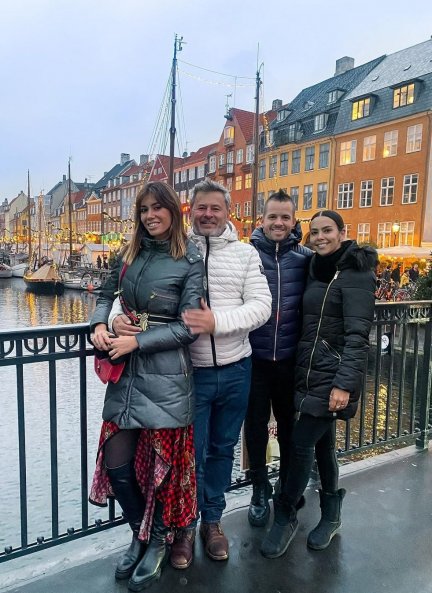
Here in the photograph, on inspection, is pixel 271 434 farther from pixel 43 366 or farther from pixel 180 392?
pixel 43 366

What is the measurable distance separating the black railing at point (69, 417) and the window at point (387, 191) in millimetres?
19461

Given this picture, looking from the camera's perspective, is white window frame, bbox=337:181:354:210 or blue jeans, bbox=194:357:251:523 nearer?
blue jeans, bbox=194:357:251:523

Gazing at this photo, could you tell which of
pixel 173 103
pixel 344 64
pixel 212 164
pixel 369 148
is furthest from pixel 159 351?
pixel 212 164

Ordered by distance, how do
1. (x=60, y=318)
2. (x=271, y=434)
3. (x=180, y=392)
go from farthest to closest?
1. (x=60, y=318)
2. (x=271, y=434)
3. (x=180, y=392)

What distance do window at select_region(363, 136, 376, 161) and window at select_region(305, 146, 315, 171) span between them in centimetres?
471

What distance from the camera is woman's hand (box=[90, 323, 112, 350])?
→ 88.2 inches

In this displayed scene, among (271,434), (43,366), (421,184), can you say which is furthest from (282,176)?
(271,434)

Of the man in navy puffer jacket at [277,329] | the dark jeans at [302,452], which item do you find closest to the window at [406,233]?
the man in navy puffer jacket at [277,329]

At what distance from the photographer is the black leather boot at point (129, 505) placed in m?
2.32

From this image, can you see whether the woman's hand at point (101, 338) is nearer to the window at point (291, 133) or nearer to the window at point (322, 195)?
the window at point (322, 195)

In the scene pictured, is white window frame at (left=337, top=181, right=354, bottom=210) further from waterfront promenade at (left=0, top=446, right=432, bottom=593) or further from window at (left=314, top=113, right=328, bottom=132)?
waterfront promenade at (left=0, top=446, right=432, bottom=593)

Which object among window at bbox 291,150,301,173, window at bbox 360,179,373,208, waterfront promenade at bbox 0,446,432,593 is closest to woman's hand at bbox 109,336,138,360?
waterfront promenade at bbox 0,446,432,593

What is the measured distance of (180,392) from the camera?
2.25 metres

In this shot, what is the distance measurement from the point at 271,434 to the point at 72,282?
39690 millimetres
